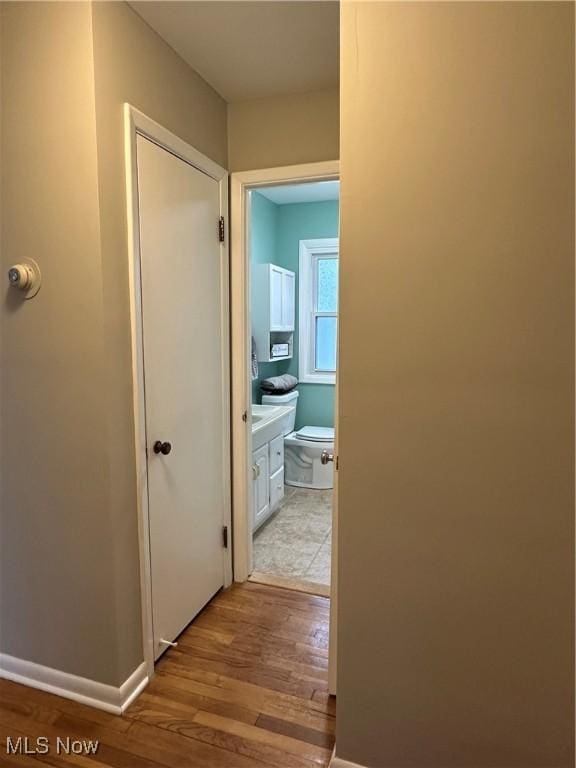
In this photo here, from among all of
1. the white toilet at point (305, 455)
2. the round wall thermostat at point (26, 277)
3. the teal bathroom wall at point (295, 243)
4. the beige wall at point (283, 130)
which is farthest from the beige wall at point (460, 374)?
the teal bathroom wall at point (295, 243)

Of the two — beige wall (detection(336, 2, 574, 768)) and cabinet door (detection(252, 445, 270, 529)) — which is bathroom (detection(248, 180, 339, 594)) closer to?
cabinet door (detection(252, 445, 270, 529))

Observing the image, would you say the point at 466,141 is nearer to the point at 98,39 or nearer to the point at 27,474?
the point at 98,39

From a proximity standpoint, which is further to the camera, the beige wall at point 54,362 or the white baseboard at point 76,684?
the white baseboard at point 76,684

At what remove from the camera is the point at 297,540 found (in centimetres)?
301

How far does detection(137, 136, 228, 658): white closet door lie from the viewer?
5.70ft

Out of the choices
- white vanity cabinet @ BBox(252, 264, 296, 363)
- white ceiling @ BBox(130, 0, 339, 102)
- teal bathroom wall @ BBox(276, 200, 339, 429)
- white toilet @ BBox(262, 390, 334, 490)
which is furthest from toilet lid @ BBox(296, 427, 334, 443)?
white ceiling @ BBox(130, 0, 339, 102)

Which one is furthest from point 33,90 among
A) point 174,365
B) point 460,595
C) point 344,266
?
point 460,595

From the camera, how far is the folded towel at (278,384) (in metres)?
3.96

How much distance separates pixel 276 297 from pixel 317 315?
74 centimetres

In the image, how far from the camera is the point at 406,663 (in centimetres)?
127

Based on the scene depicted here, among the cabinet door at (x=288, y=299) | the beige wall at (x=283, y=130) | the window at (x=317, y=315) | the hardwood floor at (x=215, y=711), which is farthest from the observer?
the window at (x=317, y=315)

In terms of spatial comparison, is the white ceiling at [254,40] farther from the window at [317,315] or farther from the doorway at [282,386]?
the window at [317,315]

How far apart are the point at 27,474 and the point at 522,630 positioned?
168 cm

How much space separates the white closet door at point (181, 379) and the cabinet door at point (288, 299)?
1.86m
